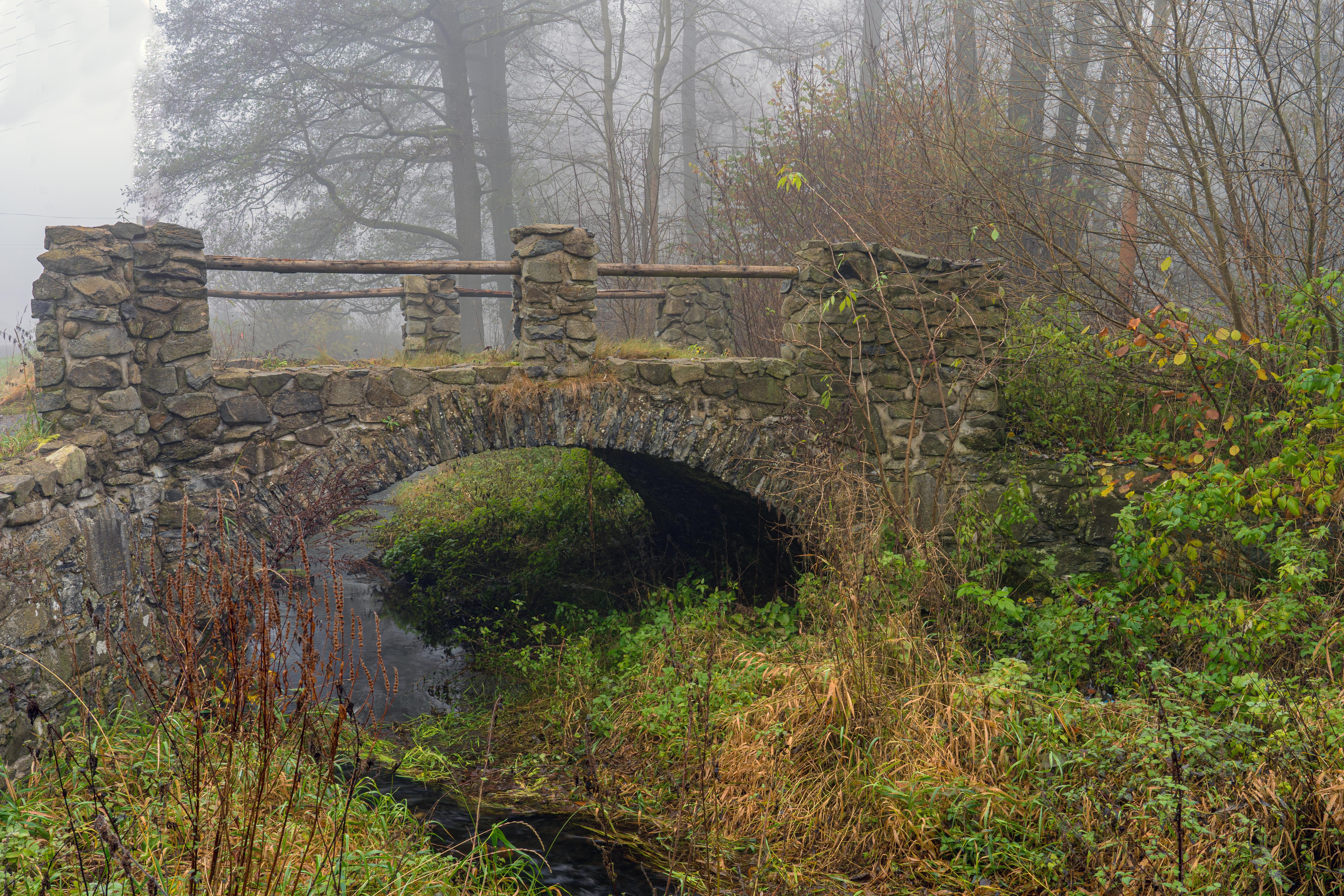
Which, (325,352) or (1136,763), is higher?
(325,352)

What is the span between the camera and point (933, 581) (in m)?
5.43

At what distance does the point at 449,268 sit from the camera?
6.04m

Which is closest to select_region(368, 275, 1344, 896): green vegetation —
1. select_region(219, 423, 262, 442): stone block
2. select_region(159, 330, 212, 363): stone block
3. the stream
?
the stream

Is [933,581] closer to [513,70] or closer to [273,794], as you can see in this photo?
[273,794]

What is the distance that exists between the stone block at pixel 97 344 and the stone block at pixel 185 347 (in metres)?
0.27

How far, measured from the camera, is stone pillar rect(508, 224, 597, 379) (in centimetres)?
612

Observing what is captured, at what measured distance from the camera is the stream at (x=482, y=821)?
4.12 m

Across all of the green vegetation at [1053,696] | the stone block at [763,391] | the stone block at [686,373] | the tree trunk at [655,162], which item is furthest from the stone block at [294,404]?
the tree trunk at [655,162]

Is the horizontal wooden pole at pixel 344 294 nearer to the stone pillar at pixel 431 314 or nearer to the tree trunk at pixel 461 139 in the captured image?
the stone pillar at pixel 431 314

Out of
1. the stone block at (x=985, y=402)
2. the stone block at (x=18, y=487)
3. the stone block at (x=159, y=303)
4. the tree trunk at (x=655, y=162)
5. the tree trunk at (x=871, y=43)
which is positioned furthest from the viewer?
the tree trunk at (x=655, y=162)

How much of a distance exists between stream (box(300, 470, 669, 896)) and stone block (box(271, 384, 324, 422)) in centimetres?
152

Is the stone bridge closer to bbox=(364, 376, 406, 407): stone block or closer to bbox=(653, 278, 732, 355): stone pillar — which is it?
bbox=(364, 376, 406, 407): stone block

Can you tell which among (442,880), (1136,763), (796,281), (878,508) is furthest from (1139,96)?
(442,880)

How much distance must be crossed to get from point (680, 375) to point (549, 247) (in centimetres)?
143
